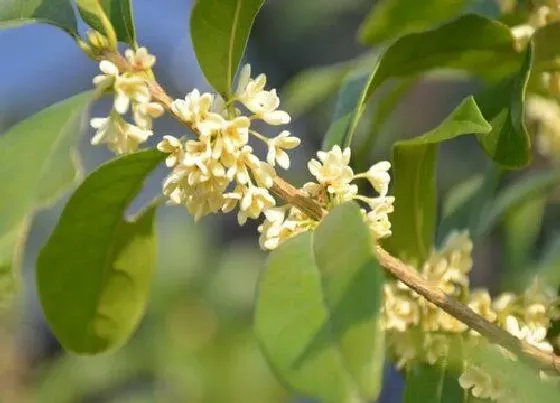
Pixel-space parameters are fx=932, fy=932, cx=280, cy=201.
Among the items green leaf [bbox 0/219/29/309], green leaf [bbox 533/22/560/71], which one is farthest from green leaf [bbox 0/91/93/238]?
green leaf [bbox 533/22/560/71]

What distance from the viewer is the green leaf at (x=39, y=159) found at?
2.14 feet

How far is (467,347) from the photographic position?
84 cm

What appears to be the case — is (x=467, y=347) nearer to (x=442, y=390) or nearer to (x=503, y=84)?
(x=442, y=390)

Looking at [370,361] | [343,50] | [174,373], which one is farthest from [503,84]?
[343,50]

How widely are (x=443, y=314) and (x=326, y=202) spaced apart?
0.19 metres

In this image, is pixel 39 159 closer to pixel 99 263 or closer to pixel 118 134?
pixel 118 134

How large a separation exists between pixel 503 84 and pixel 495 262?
8.02ft

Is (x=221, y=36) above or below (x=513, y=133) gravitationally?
above

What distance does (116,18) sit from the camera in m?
A: 0.83

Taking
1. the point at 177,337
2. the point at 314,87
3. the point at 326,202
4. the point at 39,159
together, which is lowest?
the point at 177,337

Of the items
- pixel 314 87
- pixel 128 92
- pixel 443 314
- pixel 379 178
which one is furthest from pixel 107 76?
pixel 314 87

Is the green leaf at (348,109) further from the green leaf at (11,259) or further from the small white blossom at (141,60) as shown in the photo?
the green leaf at (11,259)

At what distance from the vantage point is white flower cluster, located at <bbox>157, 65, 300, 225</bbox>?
728 millimetres

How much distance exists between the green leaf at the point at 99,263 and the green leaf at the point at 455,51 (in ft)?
0.87
